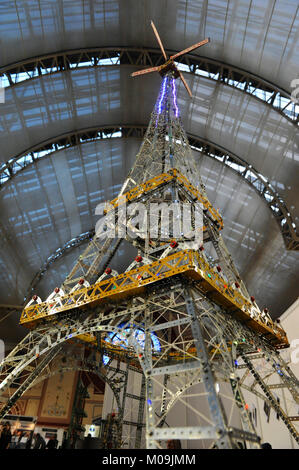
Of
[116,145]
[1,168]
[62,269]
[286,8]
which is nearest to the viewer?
[286,8]

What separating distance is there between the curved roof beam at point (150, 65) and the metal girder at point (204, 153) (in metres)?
5.36

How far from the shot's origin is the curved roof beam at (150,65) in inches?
832

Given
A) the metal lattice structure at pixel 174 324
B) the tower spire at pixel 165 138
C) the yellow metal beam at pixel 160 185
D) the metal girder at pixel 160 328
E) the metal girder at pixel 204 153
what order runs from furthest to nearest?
the metal girder at pixel 204 153, the tower spire at pixel 165 138, the yellow metal beam at pixel 160 185, the metal girder at pixel 160 328, the metal lattice structure at pixel 174 324

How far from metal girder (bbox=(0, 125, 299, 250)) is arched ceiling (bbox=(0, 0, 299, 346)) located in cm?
46

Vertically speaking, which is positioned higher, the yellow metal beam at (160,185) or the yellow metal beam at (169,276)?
the yellow metal beam at (160,185)

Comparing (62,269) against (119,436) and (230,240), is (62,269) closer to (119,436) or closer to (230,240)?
(230,240)

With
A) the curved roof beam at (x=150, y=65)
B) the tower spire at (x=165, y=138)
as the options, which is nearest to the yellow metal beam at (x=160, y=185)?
the tower spire at (x=165, y=138)

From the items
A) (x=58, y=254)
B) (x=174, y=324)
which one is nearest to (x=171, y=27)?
(x=174, y=324)

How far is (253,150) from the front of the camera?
25.2 metres

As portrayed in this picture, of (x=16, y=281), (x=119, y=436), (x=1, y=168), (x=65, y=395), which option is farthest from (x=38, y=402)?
(x=1, y=168)

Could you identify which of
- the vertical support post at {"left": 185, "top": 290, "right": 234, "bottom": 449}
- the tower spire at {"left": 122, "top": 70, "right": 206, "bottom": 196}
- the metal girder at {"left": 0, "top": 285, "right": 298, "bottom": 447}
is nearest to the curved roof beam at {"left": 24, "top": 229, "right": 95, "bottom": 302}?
the tower spire at {"left": 122, "top": 70, "right": 206, "bottom": 196}

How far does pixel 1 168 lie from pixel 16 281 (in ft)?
41.7

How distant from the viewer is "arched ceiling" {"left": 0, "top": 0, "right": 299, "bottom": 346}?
766 inches

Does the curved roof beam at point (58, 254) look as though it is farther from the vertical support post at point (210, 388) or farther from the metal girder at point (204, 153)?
the vertical support post at point (210, 388)
